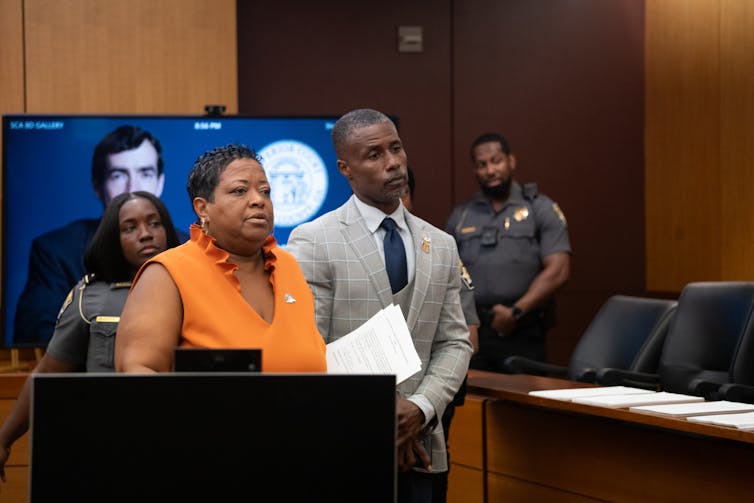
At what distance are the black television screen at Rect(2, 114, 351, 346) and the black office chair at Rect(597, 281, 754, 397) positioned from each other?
181 cm

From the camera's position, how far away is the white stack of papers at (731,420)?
288cm

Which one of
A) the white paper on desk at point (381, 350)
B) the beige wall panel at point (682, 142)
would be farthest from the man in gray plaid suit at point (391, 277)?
the beige wall panel at point (682, 142)

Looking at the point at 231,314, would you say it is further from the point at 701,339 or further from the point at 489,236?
the point at 489,236

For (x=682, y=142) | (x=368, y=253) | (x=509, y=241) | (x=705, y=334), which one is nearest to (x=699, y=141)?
(x=682, y=142)

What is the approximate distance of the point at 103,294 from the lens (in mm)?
3262

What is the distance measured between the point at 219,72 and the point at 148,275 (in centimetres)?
401

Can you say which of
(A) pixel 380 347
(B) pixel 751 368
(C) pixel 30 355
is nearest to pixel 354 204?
(A) pixel 380 347

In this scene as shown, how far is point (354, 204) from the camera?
9.24 ft

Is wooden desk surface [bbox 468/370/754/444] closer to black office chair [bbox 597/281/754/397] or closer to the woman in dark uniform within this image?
black office chair [bbox 597/281/754/397]

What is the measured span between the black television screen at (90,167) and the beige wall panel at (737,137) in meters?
2.34

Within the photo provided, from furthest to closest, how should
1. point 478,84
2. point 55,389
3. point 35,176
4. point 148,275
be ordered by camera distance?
point 478,84, point 35,176, point 148,275, point 55,389

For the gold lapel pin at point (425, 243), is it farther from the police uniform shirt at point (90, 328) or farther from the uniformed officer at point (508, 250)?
the uniformed officer at point (508, 250)

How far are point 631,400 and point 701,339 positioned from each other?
836mm

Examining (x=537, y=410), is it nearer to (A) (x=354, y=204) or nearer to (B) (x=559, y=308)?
(A) (x=354, y=204)
